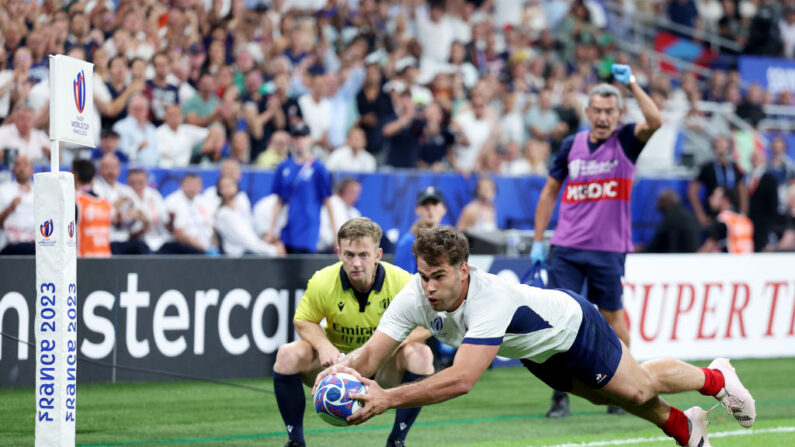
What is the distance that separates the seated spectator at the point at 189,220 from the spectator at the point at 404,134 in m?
3.54

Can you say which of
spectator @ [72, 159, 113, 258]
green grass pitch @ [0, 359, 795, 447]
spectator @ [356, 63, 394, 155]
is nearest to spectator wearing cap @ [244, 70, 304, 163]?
spectator @ [356, 63, 394, 155]

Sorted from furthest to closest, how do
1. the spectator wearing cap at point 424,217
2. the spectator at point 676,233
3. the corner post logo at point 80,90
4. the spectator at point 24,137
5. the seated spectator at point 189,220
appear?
the spectator at point 676,233
the seated spectator at point 189,220
the spectator at point 24,137
the spectator wearing cap at point 424,217
the corner post logo at point 80,90

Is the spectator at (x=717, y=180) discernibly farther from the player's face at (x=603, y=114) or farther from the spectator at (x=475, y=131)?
the player's face at (x=603, y=114)

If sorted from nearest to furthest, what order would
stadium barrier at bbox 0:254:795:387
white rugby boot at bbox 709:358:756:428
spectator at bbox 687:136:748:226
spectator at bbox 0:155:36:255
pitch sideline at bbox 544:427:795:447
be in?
white rugby boot at bbox 709:358:756:428 < pitch sideline at bbox 544:427:795:447 < stadium barrier at bbox 0:254:795:387 < spectator at bbox 0:155:36:255 < spectator at bbox 687:136:748:226

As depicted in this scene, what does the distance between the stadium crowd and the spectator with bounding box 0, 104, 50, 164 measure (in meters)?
0.02

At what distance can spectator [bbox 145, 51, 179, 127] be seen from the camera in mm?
13719

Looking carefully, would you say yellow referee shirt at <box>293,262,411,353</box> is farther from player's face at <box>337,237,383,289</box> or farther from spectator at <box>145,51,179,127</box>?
spectator at <box>145,51,179,127</box>

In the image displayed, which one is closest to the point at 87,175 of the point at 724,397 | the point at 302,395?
the point at 302,395

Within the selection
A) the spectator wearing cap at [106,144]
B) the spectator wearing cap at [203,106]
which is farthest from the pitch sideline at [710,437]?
the spectator wearing cap at [203,106]

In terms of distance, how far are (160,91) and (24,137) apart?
2.11 meters

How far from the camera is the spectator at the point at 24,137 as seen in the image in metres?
12.1

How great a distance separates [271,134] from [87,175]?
3.75 metres

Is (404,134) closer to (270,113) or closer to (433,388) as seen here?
(270,113)

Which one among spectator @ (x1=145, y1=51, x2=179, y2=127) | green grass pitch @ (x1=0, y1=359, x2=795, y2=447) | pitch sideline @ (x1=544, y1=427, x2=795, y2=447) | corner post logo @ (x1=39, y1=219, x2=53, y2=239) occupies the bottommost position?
green grass pitch @ (x1=0, y1=359, x2=795, y2=447)
